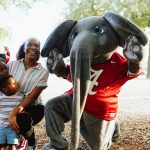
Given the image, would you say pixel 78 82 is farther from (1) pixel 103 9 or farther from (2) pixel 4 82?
(1) pixel 103 9

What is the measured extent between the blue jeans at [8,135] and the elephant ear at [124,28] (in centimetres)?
124

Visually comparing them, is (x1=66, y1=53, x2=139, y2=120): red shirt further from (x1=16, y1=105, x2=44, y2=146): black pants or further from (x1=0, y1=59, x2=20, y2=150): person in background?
(x1=0, y1=59, x2=20, y2=150): person in background

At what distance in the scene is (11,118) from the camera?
3.30 meters

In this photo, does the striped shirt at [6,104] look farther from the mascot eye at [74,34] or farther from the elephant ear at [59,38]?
the mascot eye at [74,34]

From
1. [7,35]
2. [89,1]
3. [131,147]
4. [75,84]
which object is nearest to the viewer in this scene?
[75,84]

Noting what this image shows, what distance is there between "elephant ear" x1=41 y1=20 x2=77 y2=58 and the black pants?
577 mm

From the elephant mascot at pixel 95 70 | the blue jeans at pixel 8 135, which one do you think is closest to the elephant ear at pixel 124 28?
the elephant mascot at pixel 95 70

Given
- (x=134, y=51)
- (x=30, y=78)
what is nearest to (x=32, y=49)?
(x=30, y=78)

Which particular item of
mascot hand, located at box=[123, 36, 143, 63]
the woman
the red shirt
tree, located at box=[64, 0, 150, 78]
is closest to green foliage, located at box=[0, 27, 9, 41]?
tree, located at box=[64, 0, 150, 78]

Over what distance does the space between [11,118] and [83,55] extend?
0.95 metres

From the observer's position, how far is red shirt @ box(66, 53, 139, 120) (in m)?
3.16

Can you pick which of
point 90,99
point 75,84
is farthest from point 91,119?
point 75,84

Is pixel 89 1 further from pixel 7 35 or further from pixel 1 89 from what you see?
pixel 1 89

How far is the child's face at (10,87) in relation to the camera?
332 cm
